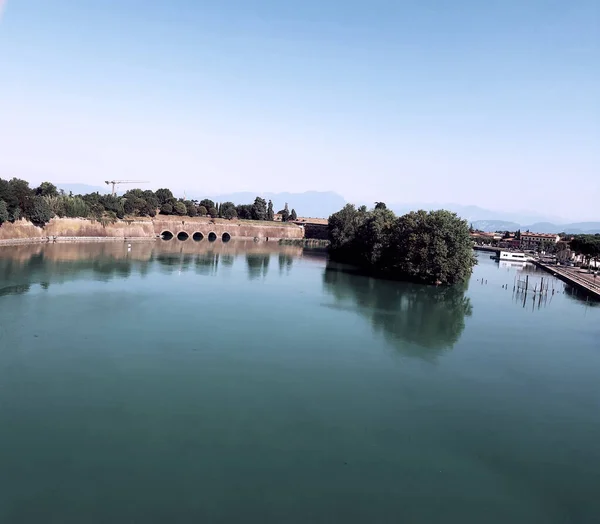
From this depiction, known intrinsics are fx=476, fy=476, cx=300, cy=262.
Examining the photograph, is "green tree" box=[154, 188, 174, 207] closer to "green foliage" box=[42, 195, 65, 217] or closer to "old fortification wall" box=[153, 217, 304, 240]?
"old fortification wall" box=[153, 217, 304, 240]

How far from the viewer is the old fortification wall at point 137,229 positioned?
50.5 metres

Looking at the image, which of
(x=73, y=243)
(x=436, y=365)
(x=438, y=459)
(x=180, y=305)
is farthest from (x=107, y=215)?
(x=438, y=459)

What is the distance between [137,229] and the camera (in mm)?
68750

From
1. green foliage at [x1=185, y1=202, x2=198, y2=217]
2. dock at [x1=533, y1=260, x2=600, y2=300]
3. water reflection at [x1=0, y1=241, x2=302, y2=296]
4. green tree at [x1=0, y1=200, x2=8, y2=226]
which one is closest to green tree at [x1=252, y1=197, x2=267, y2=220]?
green foliage at [x1=185, y1=202, x2=198, y2=217]

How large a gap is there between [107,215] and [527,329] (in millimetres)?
55916

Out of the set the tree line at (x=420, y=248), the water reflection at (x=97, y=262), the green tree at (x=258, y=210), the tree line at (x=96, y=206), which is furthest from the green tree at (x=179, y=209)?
the tree line at (x=420, y=248)

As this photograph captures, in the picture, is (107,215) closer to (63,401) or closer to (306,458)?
(63,401)

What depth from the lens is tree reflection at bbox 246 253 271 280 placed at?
4107cm

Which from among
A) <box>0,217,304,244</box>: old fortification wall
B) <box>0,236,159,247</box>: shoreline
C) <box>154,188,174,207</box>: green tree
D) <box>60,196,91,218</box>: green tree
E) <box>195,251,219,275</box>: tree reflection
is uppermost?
<box>154,188,174,207</box>: green tree

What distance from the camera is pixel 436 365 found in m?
17.9

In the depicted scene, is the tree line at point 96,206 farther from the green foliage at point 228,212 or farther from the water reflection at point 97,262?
the water reflection at point 97,262

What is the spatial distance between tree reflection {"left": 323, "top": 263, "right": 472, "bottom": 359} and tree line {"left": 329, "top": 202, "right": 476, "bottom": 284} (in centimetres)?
149

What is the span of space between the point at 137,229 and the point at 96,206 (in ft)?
22.0

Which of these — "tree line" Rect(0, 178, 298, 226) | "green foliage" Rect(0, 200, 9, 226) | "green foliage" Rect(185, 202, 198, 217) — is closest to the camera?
"green foliage" Rect(0, 200, 9, 226)
